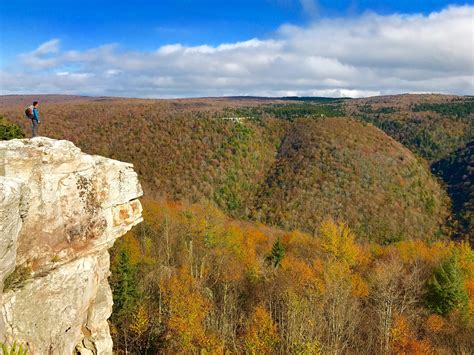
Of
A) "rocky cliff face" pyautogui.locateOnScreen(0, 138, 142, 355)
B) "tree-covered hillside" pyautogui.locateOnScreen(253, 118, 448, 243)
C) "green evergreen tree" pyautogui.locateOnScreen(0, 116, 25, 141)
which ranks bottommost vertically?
"tree-covered hillside" pyautogui.locateOnScreen(253, 118, 448, 243)

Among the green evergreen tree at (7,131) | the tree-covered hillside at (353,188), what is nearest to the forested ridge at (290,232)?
the green evergreen tree at (7,131)

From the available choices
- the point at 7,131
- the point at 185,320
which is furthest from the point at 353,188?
the point at 7,131

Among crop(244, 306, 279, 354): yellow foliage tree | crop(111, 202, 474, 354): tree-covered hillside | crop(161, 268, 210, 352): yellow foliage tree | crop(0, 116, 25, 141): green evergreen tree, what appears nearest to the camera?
crop(0, 116, 25, 141): green evergreen tree

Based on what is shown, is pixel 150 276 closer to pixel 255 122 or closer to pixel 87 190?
pixel 87 190

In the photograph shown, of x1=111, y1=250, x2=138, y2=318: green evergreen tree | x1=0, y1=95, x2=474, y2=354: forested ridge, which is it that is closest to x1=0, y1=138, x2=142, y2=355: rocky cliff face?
x1=0, y1=95, x2=474, y2=354: forested ridge

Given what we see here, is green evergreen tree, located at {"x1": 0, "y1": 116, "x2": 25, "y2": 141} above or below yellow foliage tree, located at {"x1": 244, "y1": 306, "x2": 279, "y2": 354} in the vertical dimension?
above

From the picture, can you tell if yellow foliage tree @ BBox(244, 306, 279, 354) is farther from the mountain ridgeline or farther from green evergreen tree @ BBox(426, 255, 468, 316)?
the mountain ridgeline

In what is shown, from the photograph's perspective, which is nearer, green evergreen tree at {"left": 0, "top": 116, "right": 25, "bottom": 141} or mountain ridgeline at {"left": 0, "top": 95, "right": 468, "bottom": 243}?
green evergreen tree at {"left": 0, "top": 116, "right": 25, "bottom": 141}
